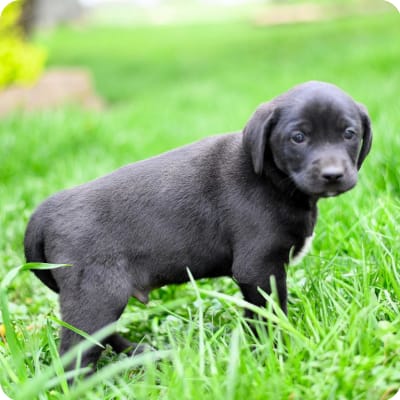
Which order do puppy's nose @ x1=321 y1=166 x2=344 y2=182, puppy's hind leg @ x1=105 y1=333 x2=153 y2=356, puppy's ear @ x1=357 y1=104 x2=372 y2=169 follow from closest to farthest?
puppy's nose @ x1=321 y1=166 x2=344 y2=182
puppy's ear @ x1=357 y1=104 x2=372 y2=169
puppy's hind leg @ x1=105 y1=333 x2=153 y2=356

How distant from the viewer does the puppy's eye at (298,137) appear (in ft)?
9.55

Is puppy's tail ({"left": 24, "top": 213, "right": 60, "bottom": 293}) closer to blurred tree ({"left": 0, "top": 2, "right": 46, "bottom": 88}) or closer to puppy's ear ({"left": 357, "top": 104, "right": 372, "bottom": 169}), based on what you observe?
puppy's ear ({"left": 357, "top": 104, "right": 372, "bottom": 169})

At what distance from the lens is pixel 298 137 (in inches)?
115

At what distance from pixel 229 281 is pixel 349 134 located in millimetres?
1531

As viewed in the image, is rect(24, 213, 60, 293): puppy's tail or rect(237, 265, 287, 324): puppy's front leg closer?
rect(237, 265, 287, 324): puppy's front leg

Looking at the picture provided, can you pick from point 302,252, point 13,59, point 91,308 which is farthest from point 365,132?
point 13,59

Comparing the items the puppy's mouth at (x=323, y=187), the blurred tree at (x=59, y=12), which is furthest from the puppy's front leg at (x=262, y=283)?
the blurred tree at (x=59, y=12)

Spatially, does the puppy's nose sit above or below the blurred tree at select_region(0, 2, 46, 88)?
below

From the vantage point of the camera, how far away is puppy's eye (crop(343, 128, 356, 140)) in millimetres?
2926

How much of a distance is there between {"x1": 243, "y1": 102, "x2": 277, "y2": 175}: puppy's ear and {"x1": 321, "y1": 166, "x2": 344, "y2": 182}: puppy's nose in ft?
1.11

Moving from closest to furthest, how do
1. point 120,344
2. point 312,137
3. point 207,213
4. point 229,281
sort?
1. point 312,137
2. point 207,213
3. point 120,344
4. point 229,281

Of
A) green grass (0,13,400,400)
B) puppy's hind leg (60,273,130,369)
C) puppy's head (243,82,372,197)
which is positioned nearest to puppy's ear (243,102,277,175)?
puppy's head (243,82,372,197)

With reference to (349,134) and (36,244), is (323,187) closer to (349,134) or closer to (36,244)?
(349,134)

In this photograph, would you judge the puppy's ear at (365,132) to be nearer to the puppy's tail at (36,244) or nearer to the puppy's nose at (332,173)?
the puppy's nose at (332,173)
